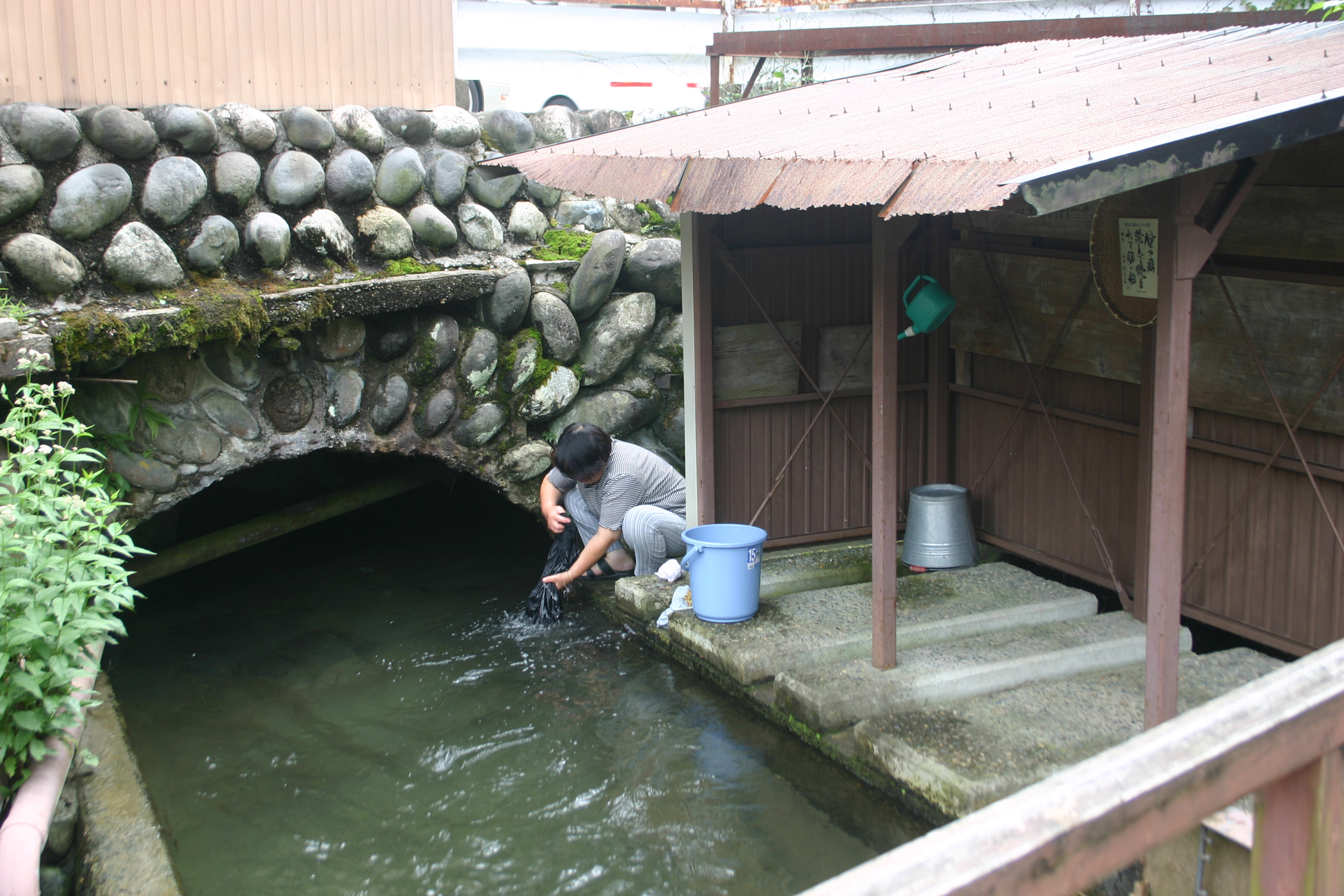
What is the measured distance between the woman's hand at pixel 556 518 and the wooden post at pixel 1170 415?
383 cm

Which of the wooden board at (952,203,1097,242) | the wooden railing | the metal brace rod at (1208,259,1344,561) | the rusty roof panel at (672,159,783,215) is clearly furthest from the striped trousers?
Answer: the wooden railing

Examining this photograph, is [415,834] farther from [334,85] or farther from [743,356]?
[334,85]

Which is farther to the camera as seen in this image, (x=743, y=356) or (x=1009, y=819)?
(x=743, y=356)

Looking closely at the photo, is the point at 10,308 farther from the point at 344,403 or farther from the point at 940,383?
the point at 940,383

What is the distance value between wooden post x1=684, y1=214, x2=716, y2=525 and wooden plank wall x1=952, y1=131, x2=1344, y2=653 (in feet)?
5.40

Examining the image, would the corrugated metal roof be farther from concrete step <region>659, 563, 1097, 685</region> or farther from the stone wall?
concrete step <region>659, 563, 1097, 685</region>

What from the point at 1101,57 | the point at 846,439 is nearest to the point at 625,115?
the point at 846,439

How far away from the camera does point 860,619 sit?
5656mm

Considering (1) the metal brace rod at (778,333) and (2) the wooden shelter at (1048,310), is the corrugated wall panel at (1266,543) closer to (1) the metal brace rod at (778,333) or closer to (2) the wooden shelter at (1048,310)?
(2) the wooden shelter at (1048,310)

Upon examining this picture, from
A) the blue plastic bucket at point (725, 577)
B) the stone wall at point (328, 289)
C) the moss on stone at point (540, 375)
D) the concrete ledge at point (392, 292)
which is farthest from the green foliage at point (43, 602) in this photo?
the moss on stone at point (540, 375)

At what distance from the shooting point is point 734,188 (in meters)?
4.51

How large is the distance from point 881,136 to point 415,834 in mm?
3554

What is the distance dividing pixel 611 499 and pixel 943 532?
2083 millimetres

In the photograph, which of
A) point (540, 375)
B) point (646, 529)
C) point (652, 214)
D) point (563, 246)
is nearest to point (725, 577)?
point (646, 529)
